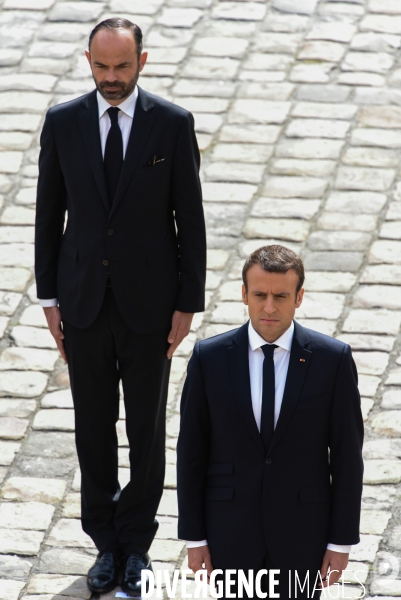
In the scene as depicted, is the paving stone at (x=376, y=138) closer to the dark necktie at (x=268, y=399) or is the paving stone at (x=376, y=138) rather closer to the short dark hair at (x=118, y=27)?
the short dark hair at (x=118, y=27)

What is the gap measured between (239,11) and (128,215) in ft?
20.2

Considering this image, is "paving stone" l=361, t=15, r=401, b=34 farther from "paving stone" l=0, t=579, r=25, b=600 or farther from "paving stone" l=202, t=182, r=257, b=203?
"paving stone" l=0, t=579, r=25, b=600

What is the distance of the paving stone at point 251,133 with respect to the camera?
8484mm

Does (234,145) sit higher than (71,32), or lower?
lower

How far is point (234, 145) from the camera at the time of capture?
8422 millimetres

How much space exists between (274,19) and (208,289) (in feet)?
12.7

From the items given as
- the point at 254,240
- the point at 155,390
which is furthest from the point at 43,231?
the point at 254,240

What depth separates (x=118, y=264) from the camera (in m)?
4.49

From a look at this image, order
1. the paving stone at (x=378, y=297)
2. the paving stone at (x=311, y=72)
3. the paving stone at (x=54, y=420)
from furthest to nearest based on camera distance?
the paving stone at (x=311, y=72) → the paving stone at (x=378, y=297) → the paving stone at (x=54, y=420)

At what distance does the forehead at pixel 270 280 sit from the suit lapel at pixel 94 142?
974 millimetres

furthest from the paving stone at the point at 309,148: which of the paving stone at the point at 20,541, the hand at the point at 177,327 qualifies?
the paving stone at the point at 20,541

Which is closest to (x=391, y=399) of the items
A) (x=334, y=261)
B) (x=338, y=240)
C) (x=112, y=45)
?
(x=334, y=261)

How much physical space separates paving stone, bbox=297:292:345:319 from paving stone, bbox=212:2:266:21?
3970 mm

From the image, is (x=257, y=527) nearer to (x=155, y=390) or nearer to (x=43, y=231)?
(x=155, y=390)
